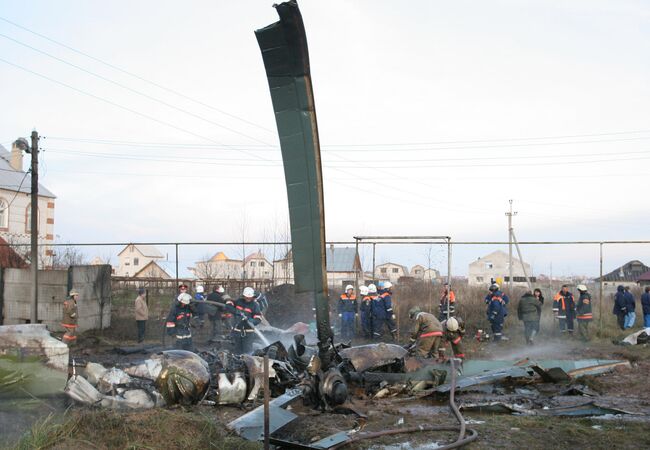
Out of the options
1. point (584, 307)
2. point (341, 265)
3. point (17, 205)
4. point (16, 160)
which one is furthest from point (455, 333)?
point (16, 160)

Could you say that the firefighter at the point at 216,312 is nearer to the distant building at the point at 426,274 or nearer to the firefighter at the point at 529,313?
the distant building at the point at 426,274

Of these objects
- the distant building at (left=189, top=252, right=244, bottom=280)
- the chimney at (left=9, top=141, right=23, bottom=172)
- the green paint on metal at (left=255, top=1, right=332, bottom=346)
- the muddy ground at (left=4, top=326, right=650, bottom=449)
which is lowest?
the muddy ground at (left=4, top=326, right=650, bottom=449)

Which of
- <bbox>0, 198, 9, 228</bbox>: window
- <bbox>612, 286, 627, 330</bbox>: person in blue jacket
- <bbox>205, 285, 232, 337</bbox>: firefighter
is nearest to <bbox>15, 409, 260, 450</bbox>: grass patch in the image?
<bbox>205, 285, 232, 337</bbox>: firefighter

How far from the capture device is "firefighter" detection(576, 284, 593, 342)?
1658 centimetres

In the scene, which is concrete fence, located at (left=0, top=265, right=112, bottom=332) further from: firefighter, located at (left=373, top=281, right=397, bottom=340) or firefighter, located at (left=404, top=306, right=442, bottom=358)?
firefighter, located at (left=404, top=306, right=442, bottom=358)

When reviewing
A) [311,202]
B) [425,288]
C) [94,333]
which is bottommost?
[94,333]

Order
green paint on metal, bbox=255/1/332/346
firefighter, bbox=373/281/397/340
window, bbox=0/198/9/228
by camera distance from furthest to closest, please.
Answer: window, bbox=0/198/9/228 → firefighter, bbox=373/281/397/340 → green paint on metal, bbox=255/1/332/346

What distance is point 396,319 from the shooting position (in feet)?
61.2

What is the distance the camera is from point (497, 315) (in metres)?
17.0

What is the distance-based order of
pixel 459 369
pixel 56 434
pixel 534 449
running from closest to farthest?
1. pixel 56 434
2. pixel 534 449
3. pixel 459 369

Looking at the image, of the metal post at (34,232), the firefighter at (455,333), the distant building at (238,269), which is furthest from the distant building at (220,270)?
the firefighter at (455,333)

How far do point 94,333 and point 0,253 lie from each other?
8.93m

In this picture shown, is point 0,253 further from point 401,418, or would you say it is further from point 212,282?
point 401,418

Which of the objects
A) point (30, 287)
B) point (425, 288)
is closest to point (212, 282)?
point (30, 287)
